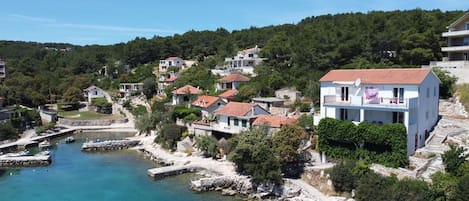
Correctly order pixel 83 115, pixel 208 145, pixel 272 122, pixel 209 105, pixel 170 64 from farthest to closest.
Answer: pixel 170 64 < pixel 83 115 < pixel 209 105 < pixel 208 145 < pixel 272 122

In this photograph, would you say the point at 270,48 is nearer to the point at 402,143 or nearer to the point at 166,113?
the point at 166,113

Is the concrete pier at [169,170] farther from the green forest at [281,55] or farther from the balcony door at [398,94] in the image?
the balcony door at [398,94]

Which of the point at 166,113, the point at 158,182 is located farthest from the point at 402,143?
the point at 166,113

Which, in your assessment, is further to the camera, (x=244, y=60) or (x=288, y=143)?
(x=244, y=60)

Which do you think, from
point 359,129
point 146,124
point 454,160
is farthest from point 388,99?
point 146,124

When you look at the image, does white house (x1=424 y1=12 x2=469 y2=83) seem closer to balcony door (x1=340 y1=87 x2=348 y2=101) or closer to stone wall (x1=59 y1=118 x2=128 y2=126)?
balcony door (x1=340 y1=87 x2=348 y2=101)

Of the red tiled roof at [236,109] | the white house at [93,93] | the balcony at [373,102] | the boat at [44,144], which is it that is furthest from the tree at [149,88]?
the balcony at [373,102]

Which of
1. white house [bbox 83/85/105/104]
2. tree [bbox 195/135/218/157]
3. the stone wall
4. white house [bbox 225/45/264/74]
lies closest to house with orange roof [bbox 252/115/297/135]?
tree [bbox 195/135/218/157]

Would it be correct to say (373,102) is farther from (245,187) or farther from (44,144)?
(44,144)
